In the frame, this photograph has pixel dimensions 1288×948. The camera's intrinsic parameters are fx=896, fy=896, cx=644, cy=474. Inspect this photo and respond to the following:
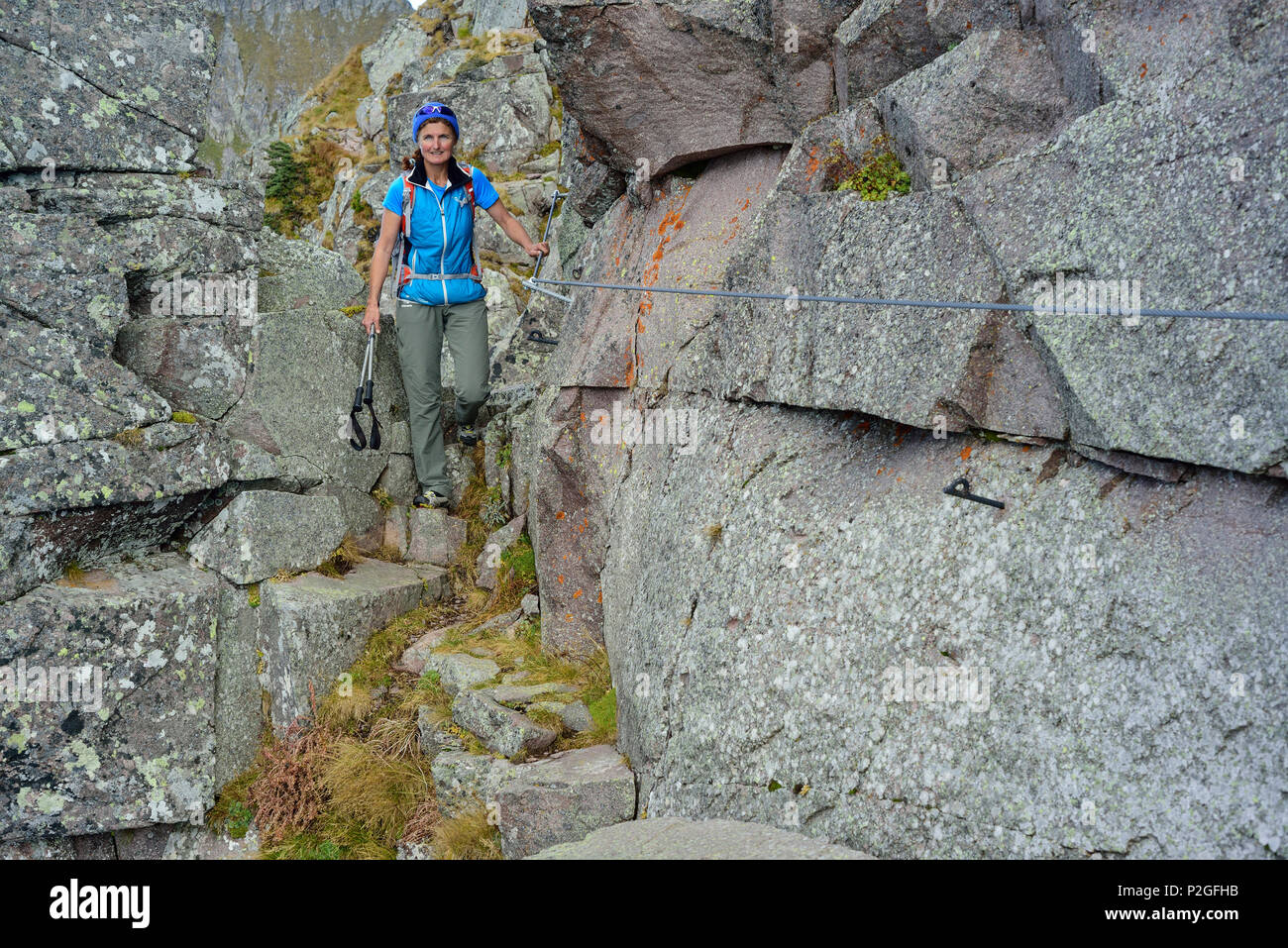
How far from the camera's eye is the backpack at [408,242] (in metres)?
10.6

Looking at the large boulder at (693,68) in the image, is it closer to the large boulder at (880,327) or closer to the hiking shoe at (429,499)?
the large boulder at (880,327)

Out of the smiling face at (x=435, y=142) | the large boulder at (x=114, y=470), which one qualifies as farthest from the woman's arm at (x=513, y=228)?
the large boulder at (x=114, y=470)

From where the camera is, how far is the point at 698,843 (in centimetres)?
535

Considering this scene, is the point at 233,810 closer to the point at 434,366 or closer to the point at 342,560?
the point at 342,560

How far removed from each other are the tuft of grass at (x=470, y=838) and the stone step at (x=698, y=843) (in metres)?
2.09

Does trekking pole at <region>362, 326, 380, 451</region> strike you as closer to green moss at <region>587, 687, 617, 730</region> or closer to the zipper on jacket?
→ the zipper on jacket

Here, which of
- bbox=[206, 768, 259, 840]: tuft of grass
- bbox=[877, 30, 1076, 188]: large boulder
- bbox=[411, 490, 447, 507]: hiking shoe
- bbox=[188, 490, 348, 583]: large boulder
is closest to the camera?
bbox=[877, 30, 1076, 188]: large boulder

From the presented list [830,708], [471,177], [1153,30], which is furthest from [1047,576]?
[471,177]

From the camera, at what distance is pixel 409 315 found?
36.9 feet

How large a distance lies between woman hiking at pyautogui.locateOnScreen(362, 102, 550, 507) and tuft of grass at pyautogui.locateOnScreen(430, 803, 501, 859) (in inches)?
196

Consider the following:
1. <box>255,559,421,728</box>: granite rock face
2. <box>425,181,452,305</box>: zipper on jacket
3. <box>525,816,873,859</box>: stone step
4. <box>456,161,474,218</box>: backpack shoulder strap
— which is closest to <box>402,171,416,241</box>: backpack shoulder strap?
<box>425,181,452,305</box>: zipper on jacket

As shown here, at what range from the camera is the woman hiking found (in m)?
10.6

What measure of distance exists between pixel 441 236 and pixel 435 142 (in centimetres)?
108

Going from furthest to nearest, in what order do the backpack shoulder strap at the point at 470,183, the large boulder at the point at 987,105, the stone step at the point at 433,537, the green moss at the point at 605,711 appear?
the stone step at the point at 433,537 → the backpack shoulder strap at the point at 470,183 → the green moss at the point at 605,711 → the large boulder at the point at 987,105
